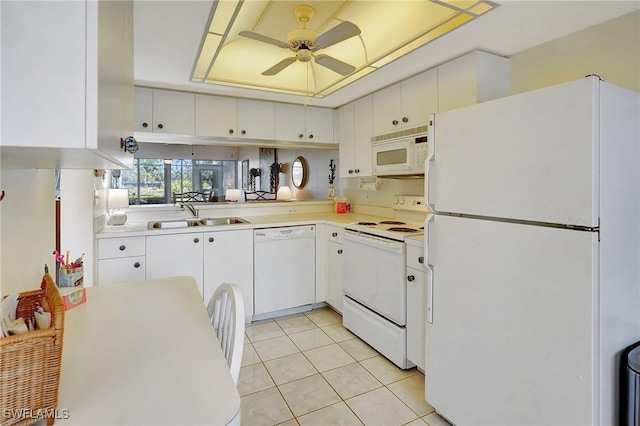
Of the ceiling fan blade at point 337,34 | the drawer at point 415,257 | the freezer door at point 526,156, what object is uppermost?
the ceiling fan blade at point 337,34

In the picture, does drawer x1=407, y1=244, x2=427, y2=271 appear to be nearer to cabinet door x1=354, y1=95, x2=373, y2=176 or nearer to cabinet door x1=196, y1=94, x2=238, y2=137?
cabinet door x1=354, y1=95, x2=373, y2=176

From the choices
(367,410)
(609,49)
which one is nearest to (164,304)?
(367,410)

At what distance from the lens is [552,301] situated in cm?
129

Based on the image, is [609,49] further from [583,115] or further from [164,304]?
[164,304]

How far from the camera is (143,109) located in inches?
118

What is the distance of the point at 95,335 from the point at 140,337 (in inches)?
6.2

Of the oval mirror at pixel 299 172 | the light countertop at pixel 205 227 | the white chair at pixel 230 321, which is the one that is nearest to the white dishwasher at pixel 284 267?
the light countertop at pixel 205 227

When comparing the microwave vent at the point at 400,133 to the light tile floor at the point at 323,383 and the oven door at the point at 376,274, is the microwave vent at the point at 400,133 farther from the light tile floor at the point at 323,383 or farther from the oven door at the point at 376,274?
A: the light tile floor at the point at 323,383

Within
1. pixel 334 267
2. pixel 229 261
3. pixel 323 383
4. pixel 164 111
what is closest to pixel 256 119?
pixel 164 111

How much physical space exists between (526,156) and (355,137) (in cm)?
228

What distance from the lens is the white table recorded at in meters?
0.73

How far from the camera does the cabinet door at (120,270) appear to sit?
8.39 ft

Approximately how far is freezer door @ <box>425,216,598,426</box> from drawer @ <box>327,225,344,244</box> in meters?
1.37

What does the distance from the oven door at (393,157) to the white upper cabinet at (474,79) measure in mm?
428
